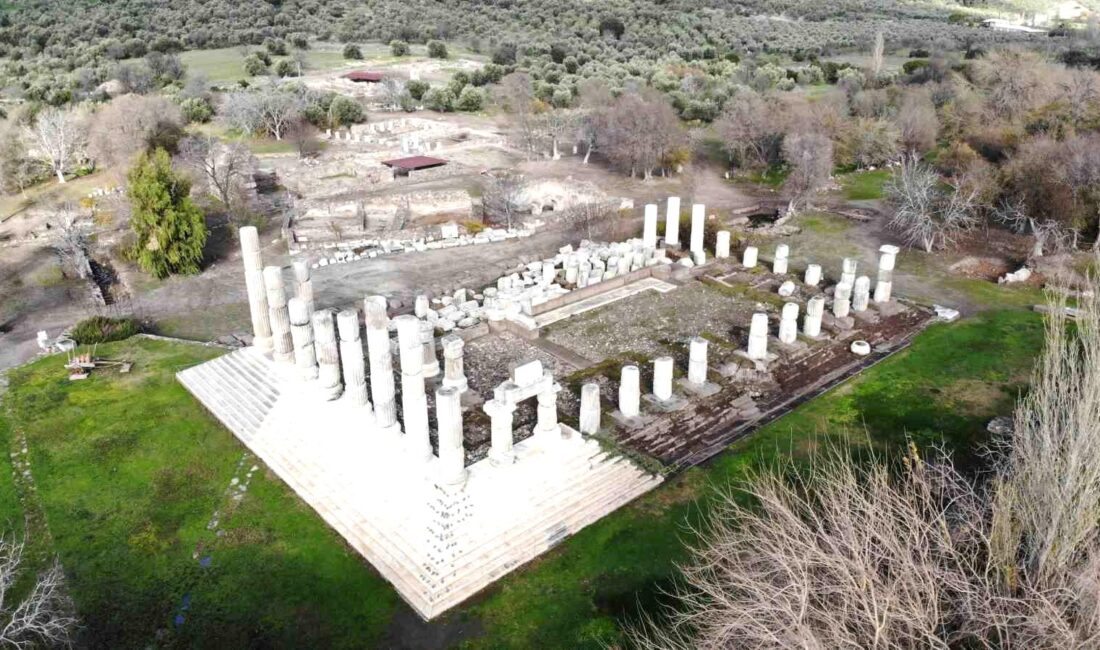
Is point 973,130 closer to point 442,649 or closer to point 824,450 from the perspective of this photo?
point 824,450

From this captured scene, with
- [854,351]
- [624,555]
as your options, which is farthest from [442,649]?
[854,351]

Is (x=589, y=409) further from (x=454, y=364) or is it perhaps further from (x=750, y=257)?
(x=750, y=257)

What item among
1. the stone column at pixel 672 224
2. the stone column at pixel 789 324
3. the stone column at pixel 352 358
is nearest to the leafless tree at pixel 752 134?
the stone column at pixel 672 224

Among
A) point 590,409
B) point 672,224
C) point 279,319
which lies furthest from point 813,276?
point 279,319

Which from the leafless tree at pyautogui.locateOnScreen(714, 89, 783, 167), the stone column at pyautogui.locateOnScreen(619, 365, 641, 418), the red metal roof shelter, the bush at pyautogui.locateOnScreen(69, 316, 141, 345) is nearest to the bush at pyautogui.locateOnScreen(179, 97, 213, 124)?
the red metal roof shelter

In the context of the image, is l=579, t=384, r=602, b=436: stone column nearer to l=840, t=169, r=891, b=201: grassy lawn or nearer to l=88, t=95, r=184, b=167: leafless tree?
l=840, t=169, r=891, b=201: grassy lawn
